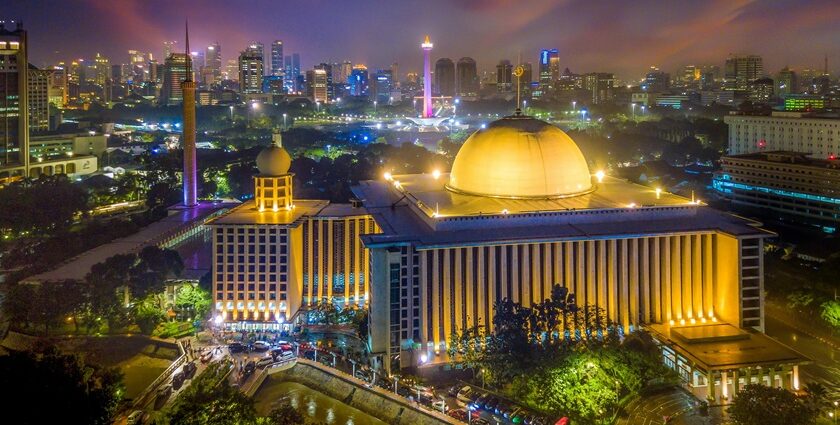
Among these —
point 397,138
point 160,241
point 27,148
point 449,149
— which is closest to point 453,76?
point 397,138

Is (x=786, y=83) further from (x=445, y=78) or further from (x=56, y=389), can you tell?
(x=56, y=389)

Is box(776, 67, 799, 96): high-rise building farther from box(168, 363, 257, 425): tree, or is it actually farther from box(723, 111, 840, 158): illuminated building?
box(168, 363, 257, 425): tree

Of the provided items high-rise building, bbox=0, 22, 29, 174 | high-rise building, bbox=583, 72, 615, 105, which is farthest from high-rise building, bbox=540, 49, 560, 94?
high-rise building, bbox=0, 22, 29, 174

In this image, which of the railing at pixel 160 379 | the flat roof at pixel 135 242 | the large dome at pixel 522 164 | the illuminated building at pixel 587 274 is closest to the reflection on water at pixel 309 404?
the illuminated building at pixel 587 274

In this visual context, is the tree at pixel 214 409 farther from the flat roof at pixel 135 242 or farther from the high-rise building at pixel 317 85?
Answer: the high-rise building at pixel 317 85

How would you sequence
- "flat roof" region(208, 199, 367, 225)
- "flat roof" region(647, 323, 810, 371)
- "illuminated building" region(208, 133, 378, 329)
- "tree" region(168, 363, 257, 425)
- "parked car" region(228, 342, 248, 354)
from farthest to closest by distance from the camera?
"flat roof" region(208, 199, 367, 225), "illuminated building" region(208, 133, 378, 329), "parked car" region(228, 342, 248, 354), "flat roof" region(647, 323, 810, 371), "tree" region(168, 363, 257, 425)

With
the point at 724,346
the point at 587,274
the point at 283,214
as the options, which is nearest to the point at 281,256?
the point at 283,214
